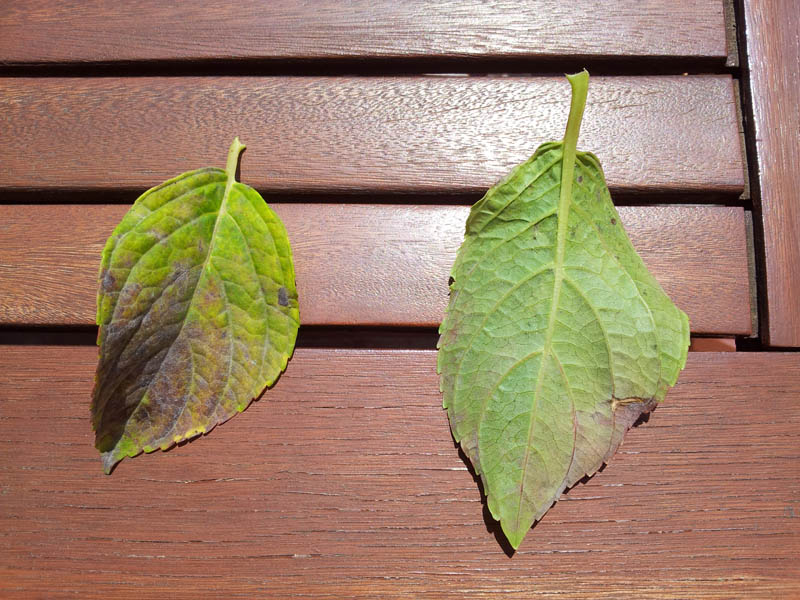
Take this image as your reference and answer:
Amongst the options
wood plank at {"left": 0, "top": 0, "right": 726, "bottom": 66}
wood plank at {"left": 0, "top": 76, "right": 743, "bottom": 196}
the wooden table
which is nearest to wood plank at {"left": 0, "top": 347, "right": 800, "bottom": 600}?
the wooden table

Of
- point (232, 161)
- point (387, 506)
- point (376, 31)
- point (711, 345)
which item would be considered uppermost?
point (376, 31)

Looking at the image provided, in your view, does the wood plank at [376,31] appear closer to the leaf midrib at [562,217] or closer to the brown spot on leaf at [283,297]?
the leaf midrib at [562,217]

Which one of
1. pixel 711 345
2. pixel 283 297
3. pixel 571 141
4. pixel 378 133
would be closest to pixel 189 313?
pixel 283 297

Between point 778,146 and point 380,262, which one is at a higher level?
point 778,146

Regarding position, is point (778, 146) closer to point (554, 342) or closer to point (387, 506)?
point (554, 342)

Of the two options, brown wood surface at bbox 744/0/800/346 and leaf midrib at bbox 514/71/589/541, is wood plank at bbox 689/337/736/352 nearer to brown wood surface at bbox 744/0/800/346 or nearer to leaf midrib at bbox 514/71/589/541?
brown wood surface at bbox 744/0/800/346

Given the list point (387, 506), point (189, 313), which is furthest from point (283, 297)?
point (387, 506)
